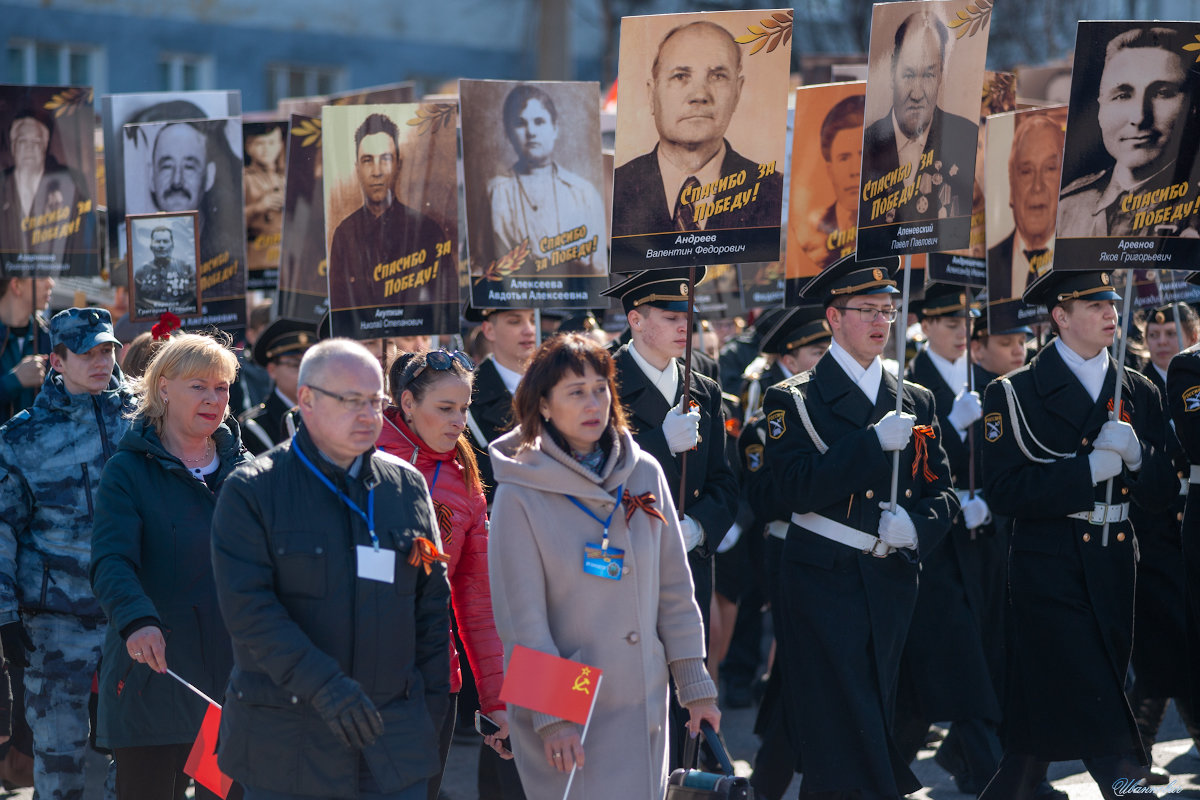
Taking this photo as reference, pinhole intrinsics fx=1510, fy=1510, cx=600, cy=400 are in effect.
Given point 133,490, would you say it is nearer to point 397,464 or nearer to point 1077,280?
point 397,464

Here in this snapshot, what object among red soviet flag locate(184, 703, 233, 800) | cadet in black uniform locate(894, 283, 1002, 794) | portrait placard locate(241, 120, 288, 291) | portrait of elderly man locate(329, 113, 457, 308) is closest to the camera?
red soviet flag locate(184, 703, 233, 800)

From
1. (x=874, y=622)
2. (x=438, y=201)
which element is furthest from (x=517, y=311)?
(x=874, y=622)

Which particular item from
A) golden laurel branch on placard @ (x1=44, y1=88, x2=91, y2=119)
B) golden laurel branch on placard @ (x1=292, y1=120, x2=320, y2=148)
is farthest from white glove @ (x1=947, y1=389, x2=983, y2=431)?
golden laurel branch on placard @ (x1=44, y1=88, x2=91, y2=119)

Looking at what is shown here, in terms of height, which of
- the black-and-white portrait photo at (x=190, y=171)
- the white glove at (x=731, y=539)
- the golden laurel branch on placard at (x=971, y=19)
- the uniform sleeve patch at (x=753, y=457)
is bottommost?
the white glove at (x=731, y=539)

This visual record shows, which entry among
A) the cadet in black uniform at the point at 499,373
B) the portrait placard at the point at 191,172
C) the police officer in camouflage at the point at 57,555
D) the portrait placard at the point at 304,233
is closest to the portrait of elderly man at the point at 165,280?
the portrait placard at the point at 191,172

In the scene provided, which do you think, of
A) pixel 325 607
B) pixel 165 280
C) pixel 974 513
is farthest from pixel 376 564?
pixel 974 513

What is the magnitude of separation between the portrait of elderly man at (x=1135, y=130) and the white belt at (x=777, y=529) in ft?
5.82

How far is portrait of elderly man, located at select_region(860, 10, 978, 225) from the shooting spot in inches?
235

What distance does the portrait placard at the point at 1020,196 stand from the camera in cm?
742

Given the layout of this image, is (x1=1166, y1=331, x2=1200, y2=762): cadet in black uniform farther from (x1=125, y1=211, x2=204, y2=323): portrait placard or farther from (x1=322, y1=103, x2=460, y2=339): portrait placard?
(x1=125, y1=211, x2=204, y2=323): portrait placard

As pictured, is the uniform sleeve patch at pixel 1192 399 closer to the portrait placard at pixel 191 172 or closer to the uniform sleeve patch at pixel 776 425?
the uniform sleeve patch at pixel 776 425

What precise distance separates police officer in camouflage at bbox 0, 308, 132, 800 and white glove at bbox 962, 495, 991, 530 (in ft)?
12.4

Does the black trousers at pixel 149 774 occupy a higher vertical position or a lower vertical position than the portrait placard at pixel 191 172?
lower

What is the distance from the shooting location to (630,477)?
422 centimetres
